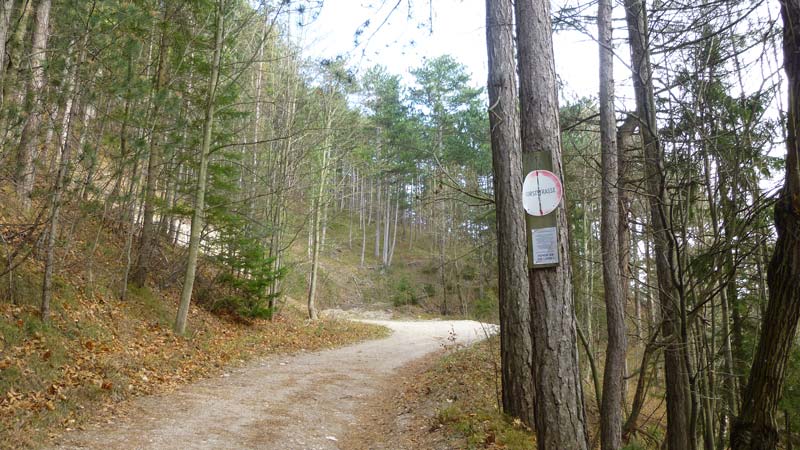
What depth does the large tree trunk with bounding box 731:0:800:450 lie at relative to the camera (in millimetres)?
3301

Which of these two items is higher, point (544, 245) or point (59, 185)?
point (59, 185)

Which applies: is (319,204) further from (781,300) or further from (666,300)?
(781,300)

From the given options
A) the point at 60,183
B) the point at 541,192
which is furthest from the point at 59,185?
the point at 541,192

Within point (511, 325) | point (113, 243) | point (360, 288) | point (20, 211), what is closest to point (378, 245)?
point (360, 288)

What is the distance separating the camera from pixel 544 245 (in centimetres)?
362

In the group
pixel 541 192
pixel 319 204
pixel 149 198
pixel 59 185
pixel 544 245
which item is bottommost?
pixel 544 245

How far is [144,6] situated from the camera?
10641 millimetres

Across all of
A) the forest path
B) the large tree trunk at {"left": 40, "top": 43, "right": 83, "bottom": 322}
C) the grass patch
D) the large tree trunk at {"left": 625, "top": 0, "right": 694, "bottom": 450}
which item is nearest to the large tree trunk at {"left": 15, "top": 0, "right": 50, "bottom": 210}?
the large tree trunk at {"left": 40, "top": 43, "right": 83, "bottom": 322}

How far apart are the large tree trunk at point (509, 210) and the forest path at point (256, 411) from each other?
241 centimetres

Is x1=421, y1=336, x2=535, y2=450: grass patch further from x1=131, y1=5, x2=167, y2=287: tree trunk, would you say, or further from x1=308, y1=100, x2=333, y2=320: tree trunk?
x1=308, y1=100, x2=333, y2=320: tree trunk

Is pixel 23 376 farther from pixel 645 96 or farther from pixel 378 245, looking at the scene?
pixel 378 245

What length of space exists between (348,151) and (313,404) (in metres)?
15.4

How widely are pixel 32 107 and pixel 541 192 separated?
679 centimetres

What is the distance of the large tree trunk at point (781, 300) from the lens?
3301mm
